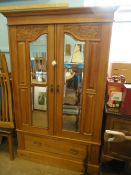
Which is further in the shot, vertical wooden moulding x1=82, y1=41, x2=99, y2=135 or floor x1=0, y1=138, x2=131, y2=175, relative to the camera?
floor x1=0, y1=138, x2=131, y2=175

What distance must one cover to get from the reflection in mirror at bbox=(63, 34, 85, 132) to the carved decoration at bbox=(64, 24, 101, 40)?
0.05 metres

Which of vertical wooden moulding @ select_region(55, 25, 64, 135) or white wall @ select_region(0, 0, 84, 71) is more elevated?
white wall @ select_region(0, 0, 84, 71)

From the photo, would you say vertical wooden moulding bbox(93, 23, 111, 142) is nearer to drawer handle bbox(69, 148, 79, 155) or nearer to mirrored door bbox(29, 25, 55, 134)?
drawer handle bbox(69, 148, 79, 155)

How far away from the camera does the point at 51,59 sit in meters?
1.54

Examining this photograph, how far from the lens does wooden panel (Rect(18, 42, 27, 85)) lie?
1.59m

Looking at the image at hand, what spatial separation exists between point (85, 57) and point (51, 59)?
335mm

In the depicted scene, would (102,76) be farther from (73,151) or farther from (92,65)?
(73,151)

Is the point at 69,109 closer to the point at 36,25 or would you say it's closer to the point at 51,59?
the point at 51,59

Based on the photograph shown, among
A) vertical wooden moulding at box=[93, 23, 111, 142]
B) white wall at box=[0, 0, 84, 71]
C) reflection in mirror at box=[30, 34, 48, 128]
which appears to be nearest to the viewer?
vertical wooden moulding at box=[93, 23, 111, 142]

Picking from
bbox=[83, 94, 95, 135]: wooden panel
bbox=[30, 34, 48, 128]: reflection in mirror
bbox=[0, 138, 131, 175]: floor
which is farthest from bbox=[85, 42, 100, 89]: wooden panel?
bbox=[0, 138, 131, 175]: floor

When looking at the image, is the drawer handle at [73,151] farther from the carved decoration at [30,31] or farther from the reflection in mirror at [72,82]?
the carved decoration at [30,31]

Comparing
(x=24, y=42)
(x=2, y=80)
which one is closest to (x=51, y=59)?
(x=24, y=42)

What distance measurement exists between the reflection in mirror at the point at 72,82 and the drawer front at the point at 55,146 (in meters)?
0.22

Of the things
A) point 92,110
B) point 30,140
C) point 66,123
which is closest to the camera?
point 92,110
